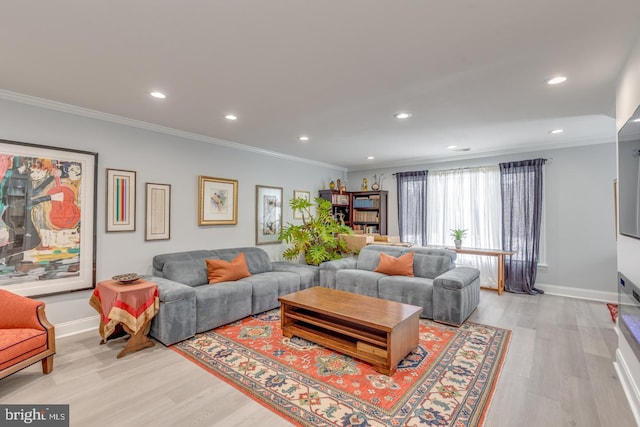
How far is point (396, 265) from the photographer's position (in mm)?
4371

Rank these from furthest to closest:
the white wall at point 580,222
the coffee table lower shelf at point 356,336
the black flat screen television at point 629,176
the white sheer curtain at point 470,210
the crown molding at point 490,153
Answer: the white sheer curtain at point 470,210 → the crown molding at point 490,153 → the white wall at point 580,222 → the coffee table lower shelf at point 356,336 → the black flat screen television at point 629,176

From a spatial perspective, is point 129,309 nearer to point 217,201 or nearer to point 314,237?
point 217,201

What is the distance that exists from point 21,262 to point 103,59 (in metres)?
2.18

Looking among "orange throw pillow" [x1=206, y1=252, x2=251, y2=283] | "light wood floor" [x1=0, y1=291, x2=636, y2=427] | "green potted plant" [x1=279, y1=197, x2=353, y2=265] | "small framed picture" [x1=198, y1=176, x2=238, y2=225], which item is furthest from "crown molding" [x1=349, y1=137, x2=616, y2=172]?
"orange throw pillow" [x1=206, y1=252, x2=251, y2=283]

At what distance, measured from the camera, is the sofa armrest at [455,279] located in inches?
140

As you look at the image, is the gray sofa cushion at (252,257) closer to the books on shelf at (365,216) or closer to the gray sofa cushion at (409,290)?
the gray sofa cushion at (409,290)

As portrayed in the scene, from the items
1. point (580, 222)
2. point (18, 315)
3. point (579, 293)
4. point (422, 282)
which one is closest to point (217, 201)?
point (18, 315)

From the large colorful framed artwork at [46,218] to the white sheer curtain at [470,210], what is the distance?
219 inches

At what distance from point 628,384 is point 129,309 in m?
4.10

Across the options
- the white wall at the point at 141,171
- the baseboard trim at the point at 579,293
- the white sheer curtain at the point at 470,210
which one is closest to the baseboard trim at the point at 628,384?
the baseboard trim at the point at 579,293

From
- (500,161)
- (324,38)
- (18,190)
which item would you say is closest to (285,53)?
(324,38)

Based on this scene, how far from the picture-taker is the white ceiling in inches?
66.0

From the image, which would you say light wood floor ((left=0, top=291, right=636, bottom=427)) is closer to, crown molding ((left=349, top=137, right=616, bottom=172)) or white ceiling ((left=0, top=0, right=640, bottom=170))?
white ceiling ((left=0, top=0, right=640, bottom=170))

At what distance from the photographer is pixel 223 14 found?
1703 millimetres
